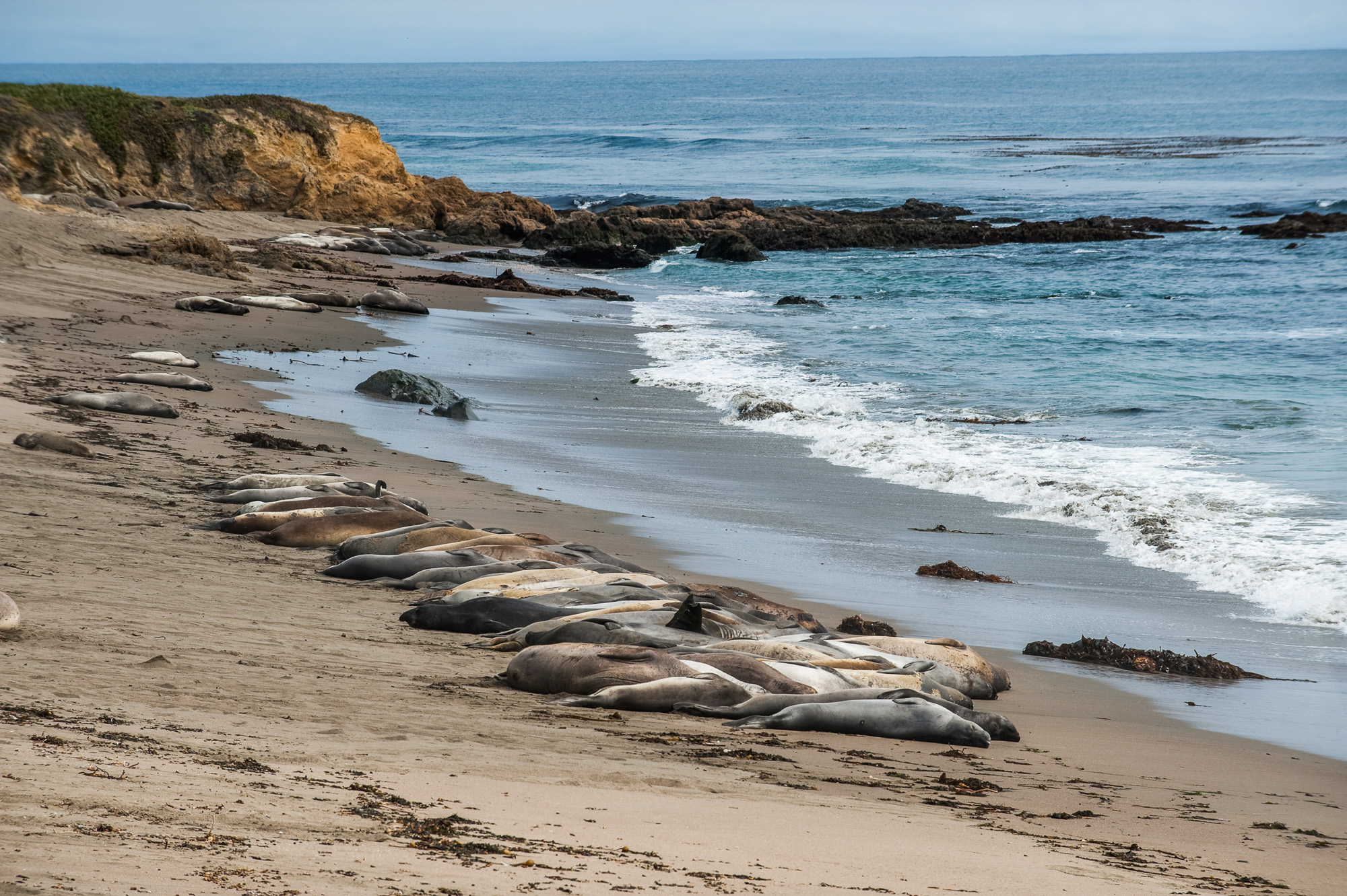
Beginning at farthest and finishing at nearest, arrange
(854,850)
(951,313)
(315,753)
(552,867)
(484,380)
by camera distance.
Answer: (951,313)
(484,380)
(315,753)
(854,850)
(552,867)

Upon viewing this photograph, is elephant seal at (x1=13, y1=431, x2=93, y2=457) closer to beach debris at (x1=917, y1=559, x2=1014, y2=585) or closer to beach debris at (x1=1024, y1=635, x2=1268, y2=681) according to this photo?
beach debris at (x1=917, y1=559, x2=1014, y2=585)

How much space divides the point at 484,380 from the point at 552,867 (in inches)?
517

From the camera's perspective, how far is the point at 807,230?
3853cm

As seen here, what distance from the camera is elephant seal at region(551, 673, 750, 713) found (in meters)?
5.53

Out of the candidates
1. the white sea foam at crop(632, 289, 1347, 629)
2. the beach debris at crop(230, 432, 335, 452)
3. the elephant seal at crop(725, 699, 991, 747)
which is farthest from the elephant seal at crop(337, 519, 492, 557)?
the white sea foam at crop(632, 289, 1347, 629)

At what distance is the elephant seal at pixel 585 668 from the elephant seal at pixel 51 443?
5.46 meters

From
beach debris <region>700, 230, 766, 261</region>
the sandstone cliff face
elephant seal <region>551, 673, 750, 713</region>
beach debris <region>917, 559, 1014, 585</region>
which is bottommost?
beach debris <region>917, 559, 1014, 585</region>

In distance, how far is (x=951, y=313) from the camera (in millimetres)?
25344

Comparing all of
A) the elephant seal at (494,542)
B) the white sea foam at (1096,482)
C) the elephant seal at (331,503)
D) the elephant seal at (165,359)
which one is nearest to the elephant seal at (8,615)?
the elephant seal at (494,542)

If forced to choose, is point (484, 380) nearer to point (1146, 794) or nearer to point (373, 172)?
point (1146, 794)

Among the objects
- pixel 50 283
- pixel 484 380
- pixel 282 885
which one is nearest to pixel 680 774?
pixel 282 885

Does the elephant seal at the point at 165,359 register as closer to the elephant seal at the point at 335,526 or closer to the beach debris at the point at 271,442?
the beach debris at the point at 271,442

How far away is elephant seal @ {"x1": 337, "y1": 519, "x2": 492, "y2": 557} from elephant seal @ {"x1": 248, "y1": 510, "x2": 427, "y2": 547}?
260mm

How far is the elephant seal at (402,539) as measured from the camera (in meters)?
7.92
